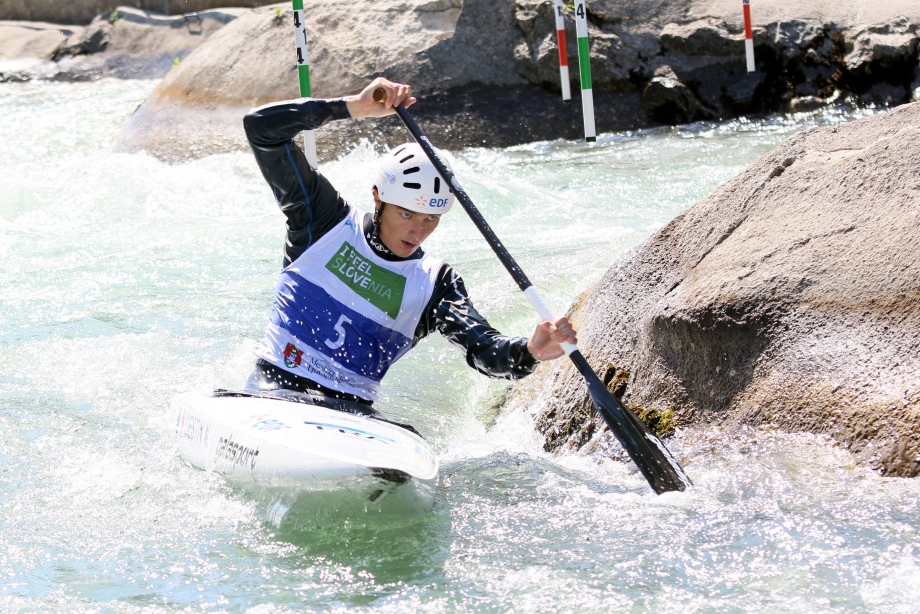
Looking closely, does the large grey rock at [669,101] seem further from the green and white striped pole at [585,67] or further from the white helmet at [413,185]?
the white helmet at [413,185]

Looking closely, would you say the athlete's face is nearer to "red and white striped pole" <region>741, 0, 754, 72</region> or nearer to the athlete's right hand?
the athlete's right hand

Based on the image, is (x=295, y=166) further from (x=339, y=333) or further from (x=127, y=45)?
(x=127, y=45)

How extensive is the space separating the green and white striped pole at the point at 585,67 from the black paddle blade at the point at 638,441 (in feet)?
18.7

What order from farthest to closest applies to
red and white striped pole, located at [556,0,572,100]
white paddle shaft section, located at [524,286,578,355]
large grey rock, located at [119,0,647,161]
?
large grey rock, located at [119,0,647,161] < red and white striped pole, located at [556,0,572,100] < white paddle shaft section, located at [524,286,578,355]

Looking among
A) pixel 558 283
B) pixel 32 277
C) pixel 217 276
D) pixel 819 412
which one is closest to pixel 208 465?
pixel 819 412

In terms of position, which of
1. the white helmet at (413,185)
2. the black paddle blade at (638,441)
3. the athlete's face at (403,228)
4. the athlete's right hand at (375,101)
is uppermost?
the athlete's right hand at (375,101)

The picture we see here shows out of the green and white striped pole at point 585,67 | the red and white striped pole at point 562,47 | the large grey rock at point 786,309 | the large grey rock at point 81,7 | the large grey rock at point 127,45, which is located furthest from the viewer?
the large grey rock at point 81,7

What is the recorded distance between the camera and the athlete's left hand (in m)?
3.10

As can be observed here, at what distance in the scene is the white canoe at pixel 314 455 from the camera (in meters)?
2.92

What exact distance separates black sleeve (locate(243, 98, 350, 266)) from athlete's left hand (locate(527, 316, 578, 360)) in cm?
92

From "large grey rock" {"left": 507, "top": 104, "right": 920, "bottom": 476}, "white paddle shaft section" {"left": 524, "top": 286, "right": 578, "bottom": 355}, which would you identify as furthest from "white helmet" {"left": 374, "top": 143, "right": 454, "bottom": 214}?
"large grey rock" {"left": 507, "top": 104, "right": 920, "bottom": 476}

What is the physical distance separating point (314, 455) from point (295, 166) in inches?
43.5

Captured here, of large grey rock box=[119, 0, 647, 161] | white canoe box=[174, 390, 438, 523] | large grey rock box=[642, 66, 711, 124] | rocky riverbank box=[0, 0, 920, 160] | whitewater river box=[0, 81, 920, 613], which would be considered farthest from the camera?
large grey rock box=[642, 66, 711, 124]

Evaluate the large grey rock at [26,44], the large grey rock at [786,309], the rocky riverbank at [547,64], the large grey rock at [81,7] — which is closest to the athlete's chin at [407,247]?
the large grey rock at [786,309]
